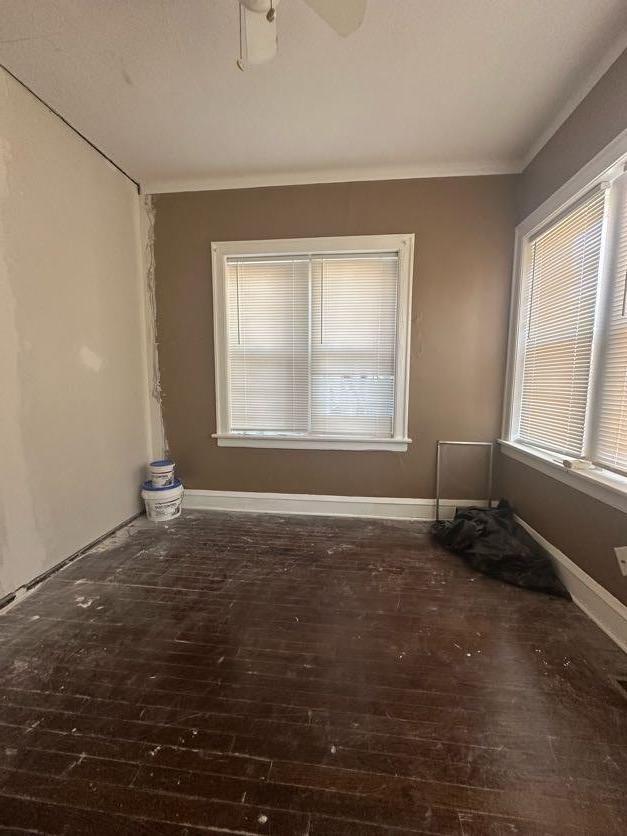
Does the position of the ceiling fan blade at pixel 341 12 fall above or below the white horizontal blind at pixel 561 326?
above

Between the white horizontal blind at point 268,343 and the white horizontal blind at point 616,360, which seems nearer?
the white horizontal blind at point 616,360

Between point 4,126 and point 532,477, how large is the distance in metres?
3.79

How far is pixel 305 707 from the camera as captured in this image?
1.31 meters

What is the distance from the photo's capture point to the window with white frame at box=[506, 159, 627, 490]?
5.73 ft

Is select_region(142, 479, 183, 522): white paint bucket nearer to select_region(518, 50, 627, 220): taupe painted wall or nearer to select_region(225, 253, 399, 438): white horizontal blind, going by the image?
select_region(225, 253, 399, 438): white horizontal blind

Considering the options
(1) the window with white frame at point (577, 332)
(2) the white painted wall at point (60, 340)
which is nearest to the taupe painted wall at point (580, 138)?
(1) the window with white frame at point (577, 332)

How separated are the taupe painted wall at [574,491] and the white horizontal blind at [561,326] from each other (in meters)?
0.26

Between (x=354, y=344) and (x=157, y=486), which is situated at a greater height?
(x=354, y=344)

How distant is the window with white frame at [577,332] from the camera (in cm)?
175

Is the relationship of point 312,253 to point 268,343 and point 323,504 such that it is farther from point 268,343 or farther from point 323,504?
point 323,504

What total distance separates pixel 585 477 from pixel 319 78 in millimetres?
2612

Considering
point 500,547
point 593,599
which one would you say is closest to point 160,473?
point 500,547

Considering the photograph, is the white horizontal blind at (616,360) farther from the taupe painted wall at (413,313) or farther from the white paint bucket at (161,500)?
the white paint bucket at (161,500)

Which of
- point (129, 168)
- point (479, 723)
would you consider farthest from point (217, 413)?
point (479, 723)
